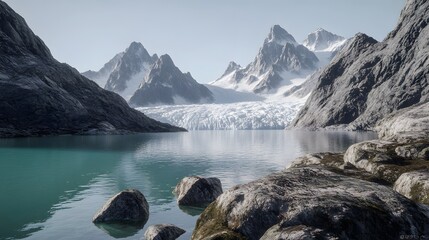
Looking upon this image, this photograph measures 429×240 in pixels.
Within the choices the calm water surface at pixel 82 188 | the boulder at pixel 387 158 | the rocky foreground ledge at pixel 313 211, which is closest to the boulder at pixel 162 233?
the calm water surface at pixel 82 188

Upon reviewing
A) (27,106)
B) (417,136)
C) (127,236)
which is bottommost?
(127,236)

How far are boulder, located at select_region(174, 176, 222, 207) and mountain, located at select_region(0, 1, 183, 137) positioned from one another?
353 feet

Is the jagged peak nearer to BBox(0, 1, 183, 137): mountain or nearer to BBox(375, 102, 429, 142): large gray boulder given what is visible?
BBox(0, 1, 183, 137): mountain

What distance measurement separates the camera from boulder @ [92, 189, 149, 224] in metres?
21.4

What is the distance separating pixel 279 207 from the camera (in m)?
12.3

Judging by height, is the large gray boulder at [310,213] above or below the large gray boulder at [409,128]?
below

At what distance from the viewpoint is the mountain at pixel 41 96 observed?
129375 mm

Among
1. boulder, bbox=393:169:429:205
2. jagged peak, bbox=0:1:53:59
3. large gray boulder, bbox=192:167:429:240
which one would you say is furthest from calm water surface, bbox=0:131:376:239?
jagged peak, bbox=0:1:53:59

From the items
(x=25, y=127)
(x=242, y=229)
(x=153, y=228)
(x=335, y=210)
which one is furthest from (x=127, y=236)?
(x=25, y=127)

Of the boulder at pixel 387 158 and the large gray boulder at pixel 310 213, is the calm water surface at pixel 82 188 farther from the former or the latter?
the boulder at pixel 387 158

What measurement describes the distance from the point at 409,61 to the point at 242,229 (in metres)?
202

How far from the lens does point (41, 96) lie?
448 feet

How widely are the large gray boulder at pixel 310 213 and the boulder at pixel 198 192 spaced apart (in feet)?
37.9

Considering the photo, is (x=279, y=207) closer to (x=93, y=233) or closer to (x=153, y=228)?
(x=153, y=228)
